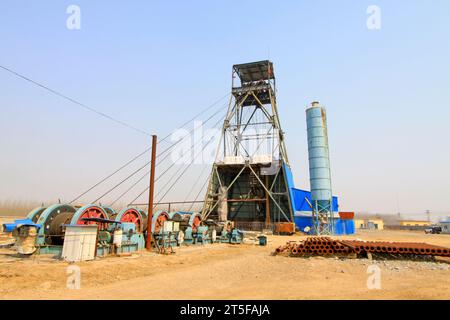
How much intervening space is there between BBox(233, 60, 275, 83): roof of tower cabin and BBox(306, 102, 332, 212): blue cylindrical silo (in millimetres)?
8912

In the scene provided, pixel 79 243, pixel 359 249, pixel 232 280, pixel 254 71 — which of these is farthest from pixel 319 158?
pixel 79 243

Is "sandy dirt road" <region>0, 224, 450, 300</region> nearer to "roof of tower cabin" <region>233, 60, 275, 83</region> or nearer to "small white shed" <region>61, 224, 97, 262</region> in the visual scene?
"small white shed" <region>61, 224, 97, 262</region>

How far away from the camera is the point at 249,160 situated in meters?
39.3

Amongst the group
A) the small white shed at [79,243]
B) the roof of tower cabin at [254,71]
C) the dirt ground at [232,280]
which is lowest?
the dirt ground at [232,280]

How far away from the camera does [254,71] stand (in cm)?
4459

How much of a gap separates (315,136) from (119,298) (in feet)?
117

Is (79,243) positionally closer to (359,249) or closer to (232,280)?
(232,280)

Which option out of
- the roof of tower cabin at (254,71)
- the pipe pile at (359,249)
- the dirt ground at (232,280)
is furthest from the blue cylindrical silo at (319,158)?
the dirt ground at (232,280)

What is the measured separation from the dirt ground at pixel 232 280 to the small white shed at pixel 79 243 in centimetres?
56

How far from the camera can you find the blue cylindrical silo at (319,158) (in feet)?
122

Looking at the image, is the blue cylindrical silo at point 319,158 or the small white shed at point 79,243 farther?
the blue cylindrical silo at point 319,158

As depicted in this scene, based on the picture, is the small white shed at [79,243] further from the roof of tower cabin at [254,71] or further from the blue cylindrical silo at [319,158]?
the roof of tower cabin at [254,71]
